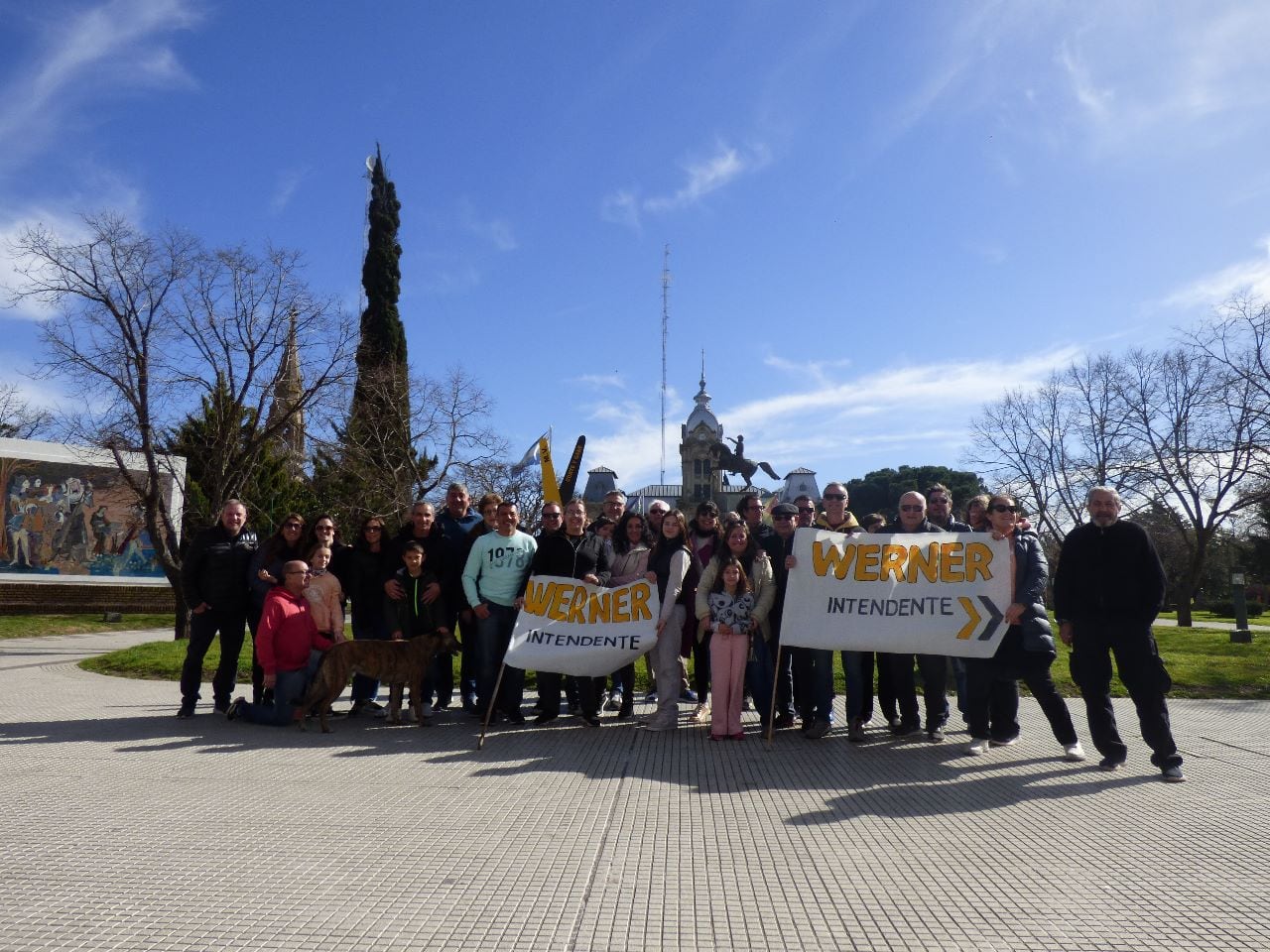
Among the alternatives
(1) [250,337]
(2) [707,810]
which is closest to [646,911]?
(2) [707,810]

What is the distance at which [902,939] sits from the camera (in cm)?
320

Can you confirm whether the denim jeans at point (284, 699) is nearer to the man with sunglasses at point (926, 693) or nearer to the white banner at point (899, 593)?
the white banner at point (899, 593)

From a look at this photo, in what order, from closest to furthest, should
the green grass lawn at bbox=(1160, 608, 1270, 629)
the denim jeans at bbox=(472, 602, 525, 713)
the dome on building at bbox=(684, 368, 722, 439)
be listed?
the denim jeans at bbox=(472, 602, 525, 713)
the green grass lawn at bbox=(1160, 608, 1270, 629)
the dome on building at bbox=(684, 368, 722, 439)

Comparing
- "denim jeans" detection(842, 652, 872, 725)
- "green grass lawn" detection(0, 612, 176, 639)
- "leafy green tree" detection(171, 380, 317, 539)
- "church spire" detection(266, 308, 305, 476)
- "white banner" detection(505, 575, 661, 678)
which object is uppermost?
"church spire" detection(266, 308, 305, 476)

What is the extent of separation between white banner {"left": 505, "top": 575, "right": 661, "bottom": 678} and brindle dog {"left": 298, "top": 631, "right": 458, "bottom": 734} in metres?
0.86

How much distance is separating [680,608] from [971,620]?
245cm

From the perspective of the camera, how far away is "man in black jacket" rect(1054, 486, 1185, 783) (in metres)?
6.19

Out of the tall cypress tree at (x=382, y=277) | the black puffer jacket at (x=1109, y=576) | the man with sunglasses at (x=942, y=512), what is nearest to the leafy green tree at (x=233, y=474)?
the tall cypress tree at (x=382, y=277)

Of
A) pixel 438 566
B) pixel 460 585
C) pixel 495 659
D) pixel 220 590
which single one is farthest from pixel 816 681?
pixel 220 590

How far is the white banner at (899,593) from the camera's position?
7039 mm

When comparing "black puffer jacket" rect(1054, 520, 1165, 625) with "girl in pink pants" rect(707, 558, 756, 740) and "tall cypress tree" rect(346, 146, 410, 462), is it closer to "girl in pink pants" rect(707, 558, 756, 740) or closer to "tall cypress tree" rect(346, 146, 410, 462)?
"girl in pink pants" rect(707, 558, 756, 740)

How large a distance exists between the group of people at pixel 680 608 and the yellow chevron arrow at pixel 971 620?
26 cm

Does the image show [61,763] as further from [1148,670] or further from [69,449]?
[69,449]

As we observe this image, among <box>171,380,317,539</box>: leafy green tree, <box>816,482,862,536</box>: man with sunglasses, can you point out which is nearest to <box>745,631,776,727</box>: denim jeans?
<box>816,482,862,536</box>: man with sunglasses
